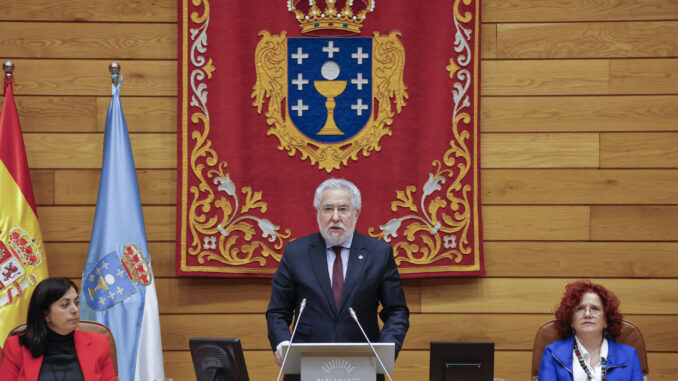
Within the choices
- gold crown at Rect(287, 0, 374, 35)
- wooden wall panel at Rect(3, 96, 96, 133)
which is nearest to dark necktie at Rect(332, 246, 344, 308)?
gold crown at Rect(287, 0, 374, 35)

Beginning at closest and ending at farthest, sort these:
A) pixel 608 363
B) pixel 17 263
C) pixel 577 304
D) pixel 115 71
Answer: pixel 608 363 → pixel 577 304 → pixel 17 263 → pixel 115 71

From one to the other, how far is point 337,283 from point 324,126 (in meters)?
1.23

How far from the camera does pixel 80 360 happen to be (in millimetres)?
2668

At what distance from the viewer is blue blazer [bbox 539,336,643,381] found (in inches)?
106

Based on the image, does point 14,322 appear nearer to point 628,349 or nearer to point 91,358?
point 91,358

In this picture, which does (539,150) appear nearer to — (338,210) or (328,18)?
(328,18)

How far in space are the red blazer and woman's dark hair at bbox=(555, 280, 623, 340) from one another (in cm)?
178

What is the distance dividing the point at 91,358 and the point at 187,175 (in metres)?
1.22

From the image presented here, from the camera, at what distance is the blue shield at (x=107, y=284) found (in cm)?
334


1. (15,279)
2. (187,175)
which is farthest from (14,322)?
(187,175)

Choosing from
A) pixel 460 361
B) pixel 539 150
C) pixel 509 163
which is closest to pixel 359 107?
pixel 509 163

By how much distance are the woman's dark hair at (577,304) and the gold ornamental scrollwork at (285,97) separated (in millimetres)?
1279

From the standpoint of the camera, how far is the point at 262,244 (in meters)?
3.66

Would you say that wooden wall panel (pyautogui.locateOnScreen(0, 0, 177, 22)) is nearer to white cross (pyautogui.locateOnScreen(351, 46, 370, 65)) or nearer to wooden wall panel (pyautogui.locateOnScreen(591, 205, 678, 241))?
white cross (pyautogui.locateOnScreen(351, 46, 370, 65))
